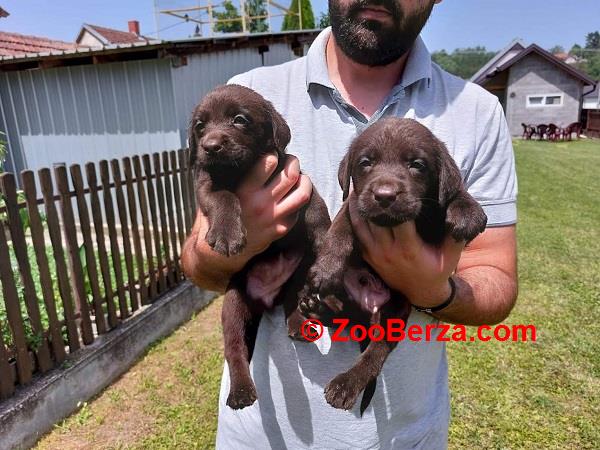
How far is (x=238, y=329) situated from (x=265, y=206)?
520mm

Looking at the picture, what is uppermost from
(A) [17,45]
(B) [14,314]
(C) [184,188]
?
(A) [17,45]

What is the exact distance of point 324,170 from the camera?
1.82 m

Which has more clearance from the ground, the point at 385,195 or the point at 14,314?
the point at 385,195

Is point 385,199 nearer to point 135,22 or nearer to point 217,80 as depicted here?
point 217,80

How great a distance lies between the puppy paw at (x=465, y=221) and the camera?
1.46 meters

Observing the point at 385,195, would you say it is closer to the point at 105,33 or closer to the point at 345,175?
the point at 345,175

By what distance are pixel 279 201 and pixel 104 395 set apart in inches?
154

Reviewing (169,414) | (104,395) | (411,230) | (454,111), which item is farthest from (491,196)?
(104,395)

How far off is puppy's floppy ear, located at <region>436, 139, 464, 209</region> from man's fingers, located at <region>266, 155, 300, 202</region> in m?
0.44

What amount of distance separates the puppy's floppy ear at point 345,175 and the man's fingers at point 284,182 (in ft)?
0.63

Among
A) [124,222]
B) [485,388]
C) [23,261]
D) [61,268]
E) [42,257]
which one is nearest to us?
[23,261]

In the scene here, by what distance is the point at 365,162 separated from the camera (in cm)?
161

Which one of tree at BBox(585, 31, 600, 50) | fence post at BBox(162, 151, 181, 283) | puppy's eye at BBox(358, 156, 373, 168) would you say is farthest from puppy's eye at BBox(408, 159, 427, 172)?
tree at BBox(585, 31, 600, 50)

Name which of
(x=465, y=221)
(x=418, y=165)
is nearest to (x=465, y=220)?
(x=465, y=221)
